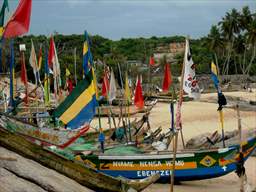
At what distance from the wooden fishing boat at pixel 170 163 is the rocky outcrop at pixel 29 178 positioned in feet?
21.2

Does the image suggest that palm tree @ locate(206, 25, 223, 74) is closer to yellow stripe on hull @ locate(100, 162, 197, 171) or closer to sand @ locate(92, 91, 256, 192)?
sand @ locate(92, 91, 256, 192)

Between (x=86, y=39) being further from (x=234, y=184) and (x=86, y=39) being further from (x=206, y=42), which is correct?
(x=206, y=42)

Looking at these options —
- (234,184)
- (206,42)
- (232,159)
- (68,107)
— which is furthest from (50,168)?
(206,42)

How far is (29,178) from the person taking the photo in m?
6.10

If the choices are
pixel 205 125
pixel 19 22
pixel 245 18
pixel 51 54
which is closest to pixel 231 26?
pixel 245 18

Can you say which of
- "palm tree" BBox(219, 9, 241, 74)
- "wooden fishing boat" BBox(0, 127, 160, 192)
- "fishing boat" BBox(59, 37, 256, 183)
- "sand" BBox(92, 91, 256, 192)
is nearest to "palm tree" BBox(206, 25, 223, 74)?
"palm tree" BBox(219, 9, 241, 74)

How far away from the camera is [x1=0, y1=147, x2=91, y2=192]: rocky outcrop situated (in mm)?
5793

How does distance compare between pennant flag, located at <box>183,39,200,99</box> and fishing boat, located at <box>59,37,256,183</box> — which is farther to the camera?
fishing boat, located at <box>59,37,256,183</box>

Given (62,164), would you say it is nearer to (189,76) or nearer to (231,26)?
(189,76)

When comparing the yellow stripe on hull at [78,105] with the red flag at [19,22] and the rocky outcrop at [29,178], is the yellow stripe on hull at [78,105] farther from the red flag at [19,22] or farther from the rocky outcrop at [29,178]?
the rocky outcrop at [29,178]

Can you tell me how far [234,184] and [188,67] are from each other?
20.0 feet

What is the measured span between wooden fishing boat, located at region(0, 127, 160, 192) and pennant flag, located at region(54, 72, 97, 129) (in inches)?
85.2

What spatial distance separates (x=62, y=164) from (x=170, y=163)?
6.82 metres

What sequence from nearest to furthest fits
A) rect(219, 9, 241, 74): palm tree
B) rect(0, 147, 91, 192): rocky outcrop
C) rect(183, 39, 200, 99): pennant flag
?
1. rect(0, 147, 91, 192): rocky outcrop
2. rect(183, 39, 200, 99): pennant flag
3. rect(219, 9, 241, 74): palm tree
